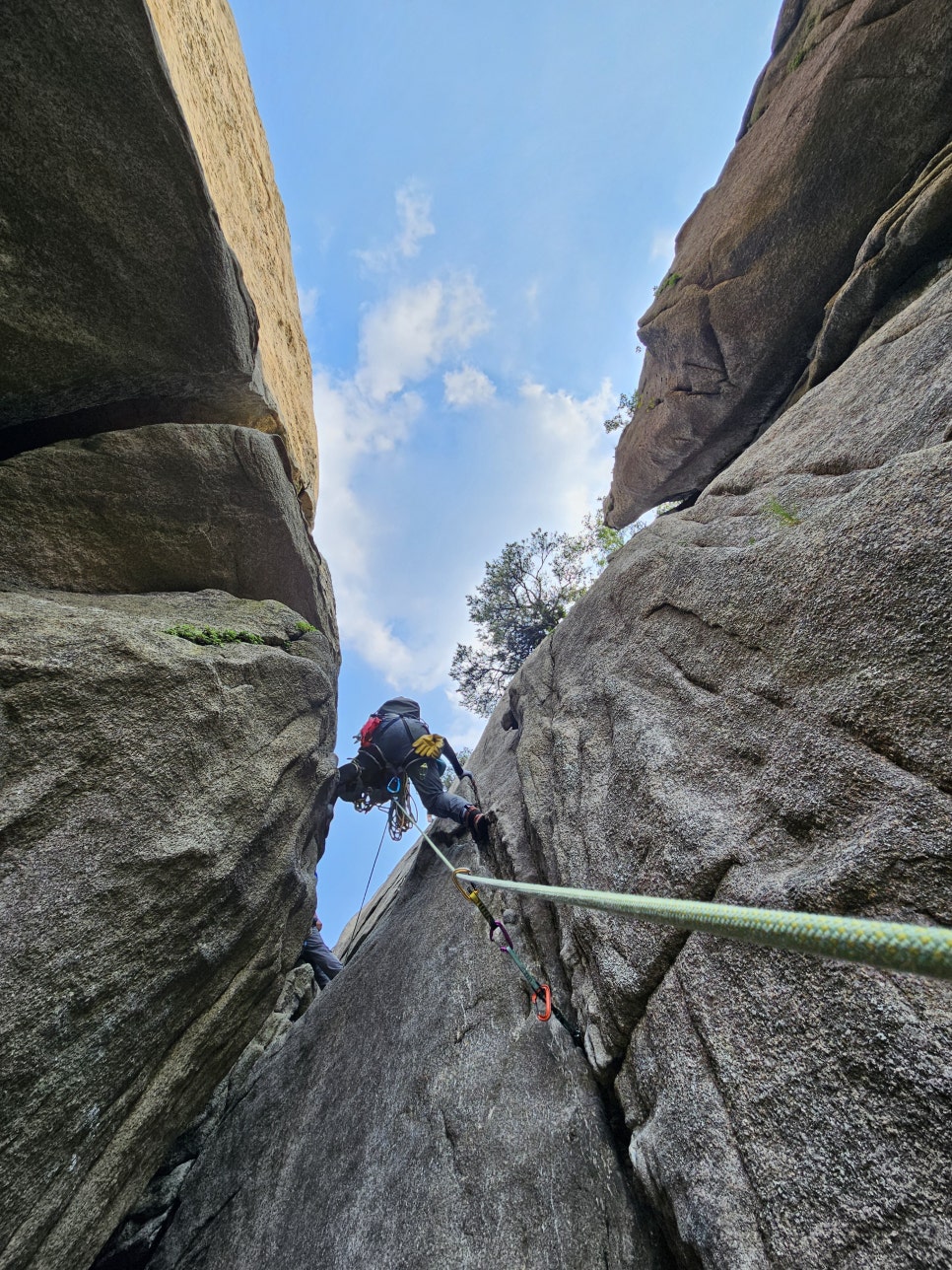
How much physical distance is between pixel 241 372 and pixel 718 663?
6756mm

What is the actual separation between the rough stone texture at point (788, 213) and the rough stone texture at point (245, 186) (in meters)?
8.30

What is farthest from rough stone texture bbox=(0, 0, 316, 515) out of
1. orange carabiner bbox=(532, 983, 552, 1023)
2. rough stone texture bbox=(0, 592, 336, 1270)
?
orange carabiner bbox=(532, 983, 552, 1023)

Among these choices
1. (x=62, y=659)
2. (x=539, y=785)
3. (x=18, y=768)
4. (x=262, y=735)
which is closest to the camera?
(x=18, y=768)

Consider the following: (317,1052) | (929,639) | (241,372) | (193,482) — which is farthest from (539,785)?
(241,372)

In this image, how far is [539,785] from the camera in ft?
21.0

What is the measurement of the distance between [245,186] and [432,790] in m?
12.5

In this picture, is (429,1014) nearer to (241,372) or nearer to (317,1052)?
(317,1052)

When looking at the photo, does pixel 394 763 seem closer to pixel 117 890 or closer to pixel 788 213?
pixel 117 890

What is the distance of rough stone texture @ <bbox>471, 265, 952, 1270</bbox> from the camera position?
2328 millimetres

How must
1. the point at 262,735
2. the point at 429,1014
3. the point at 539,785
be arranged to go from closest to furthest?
the point at 429,1014, the point at 262,735, the point at 539,785

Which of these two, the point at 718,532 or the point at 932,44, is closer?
the point at 718,532

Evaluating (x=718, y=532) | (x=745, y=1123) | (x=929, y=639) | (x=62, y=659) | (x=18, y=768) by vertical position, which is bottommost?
(x=745, y=1123)

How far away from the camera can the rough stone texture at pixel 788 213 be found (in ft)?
23.7

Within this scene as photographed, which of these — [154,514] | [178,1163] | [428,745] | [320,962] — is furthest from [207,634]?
[320,962]
